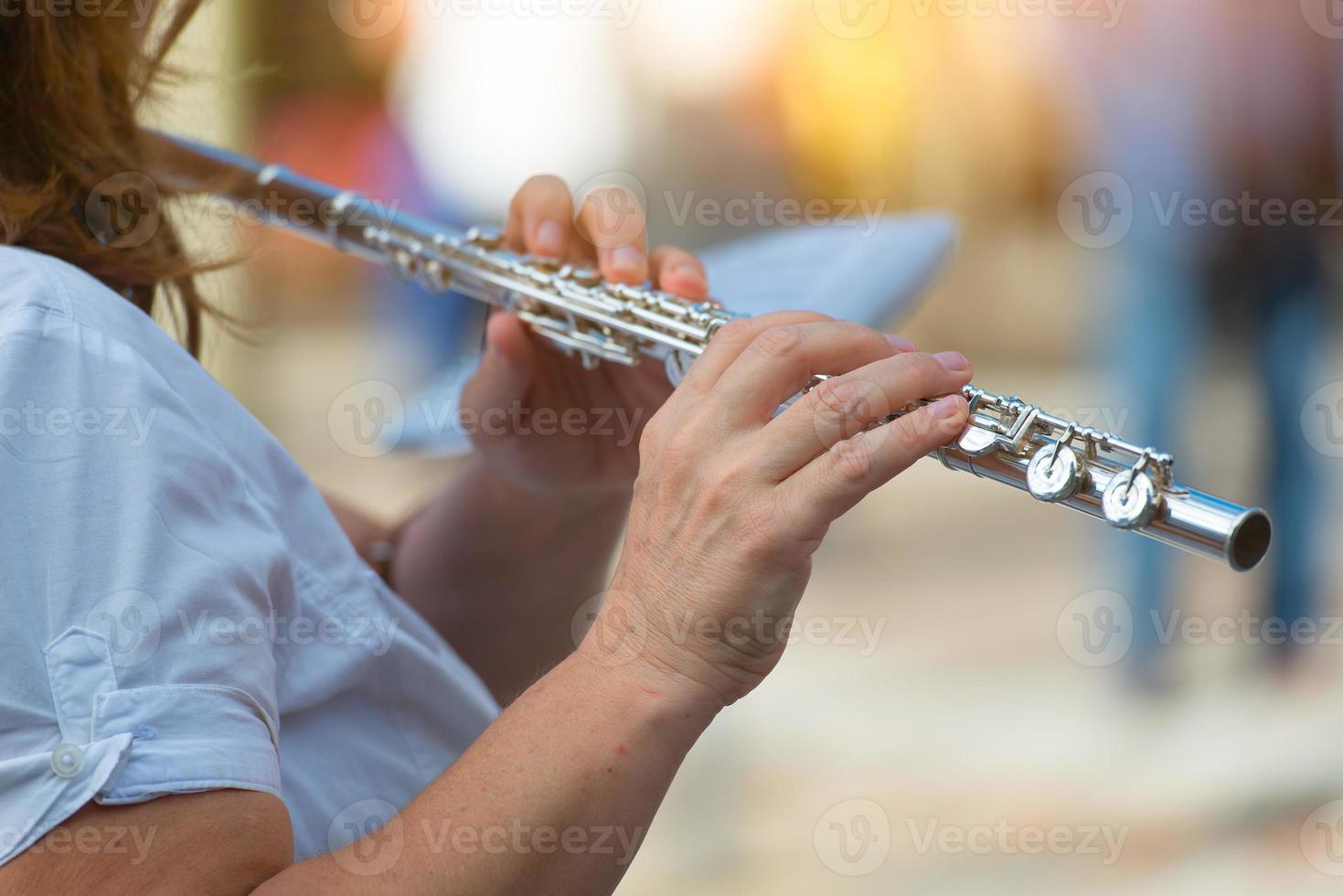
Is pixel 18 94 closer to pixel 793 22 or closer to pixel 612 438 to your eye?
pixel 612 438

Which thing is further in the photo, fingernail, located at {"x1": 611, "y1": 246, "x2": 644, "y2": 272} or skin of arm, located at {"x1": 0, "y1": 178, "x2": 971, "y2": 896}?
fingernail, located at {"x1": 611, "y1": 246, "x2": 644, "y2": 272}

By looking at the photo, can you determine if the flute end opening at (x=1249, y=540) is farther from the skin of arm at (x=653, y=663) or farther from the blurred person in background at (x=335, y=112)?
the blurred person in background at (x=335, y=112)

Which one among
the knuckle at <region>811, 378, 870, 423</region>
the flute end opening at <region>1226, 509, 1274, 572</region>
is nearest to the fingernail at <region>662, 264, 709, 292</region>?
the knuckle at <region>811, 378, 870, 423</region>

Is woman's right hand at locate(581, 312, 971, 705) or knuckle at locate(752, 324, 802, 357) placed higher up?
knuckle at locate(752, 324, 802, 357)

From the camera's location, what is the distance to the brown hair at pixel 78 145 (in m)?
0.84

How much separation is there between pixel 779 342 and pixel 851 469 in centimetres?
9

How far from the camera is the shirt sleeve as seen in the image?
1.80ft

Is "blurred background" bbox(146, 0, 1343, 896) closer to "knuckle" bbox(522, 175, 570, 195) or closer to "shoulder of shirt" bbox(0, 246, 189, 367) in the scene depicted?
"knuckle" bbox(522, 175, 570, 195)

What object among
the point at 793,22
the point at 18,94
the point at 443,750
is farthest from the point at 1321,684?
the point at 793,22

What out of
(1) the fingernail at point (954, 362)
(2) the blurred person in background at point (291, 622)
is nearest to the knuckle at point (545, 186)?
(2) the blurred person in background at point (291, 622)

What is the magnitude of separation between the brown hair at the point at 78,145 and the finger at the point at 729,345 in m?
0.48

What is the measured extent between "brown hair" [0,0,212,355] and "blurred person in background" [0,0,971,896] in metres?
0.04

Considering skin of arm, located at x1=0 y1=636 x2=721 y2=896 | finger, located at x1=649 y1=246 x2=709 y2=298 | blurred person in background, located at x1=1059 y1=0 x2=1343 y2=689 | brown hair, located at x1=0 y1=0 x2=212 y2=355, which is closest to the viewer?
skin of arm, located at x1=0 y1=636 x2=721 y2=896

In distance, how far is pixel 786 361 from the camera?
0.64 m
